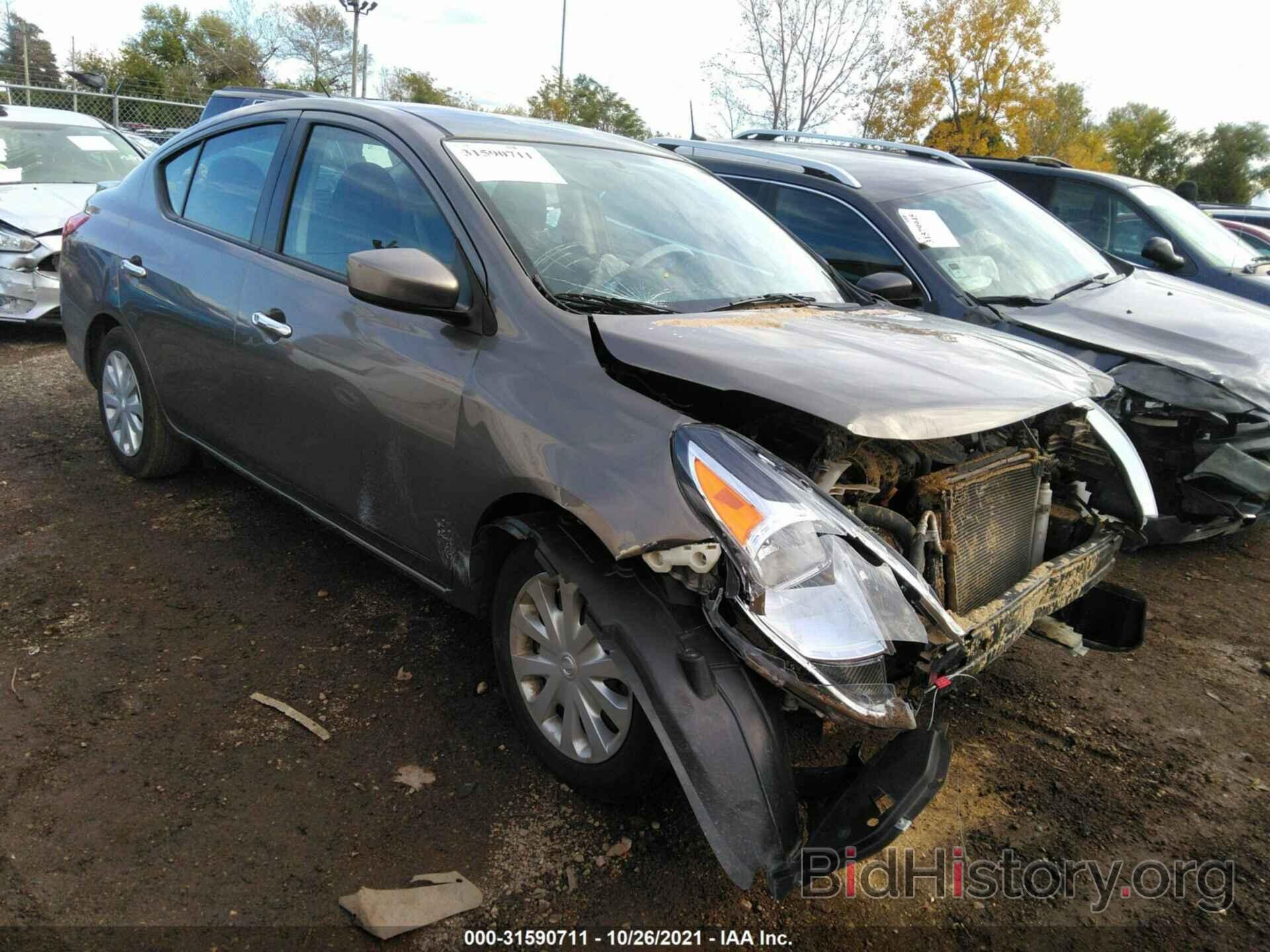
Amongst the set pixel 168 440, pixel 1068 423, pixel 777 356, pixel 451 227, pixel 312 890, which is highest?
pixel 451 227

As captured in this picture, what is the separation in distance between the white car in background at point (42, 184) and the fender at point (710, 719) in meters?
5.60

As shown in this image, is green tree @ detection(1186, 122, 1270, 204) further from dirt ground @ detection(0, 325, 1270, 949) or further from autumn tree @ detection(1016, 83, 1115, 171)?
dirt ground @ detection(0, 325, 1270, 949)

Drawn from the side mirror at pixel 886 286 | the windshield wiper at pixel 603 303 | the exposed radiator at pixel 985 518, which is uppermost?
the side mirror at pixel 886 286

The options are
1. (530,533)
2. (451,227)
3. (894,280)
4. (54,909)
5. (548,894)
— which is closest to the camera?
(54,909)

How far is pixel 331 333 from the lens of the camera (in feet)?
9.91

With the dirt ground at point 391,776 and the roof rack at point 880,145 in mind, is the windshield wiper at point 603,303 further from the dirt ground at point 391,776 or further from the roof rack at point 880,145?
the roof rack at point 880,145

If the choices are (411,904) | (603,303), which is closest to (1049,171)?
(603,303)

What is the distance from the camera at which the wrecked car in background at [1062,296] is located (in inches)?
161

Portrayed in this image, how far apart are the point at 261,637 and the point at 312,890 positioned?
1266 mm

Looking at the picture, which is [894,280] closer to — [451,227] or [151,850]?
[451,227]

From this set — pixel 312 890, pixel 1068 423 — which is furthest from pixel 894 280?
pixel 312 890

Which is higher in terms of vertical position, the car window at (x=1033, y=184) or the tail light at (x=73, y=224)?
the car window at (x=1033, y=184)

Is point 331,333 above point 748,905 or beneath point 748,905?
above

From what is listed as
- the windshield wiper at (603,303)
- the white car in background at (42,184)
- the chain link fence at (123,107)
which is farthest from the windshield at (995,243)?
the chain link fence at (123,107)
